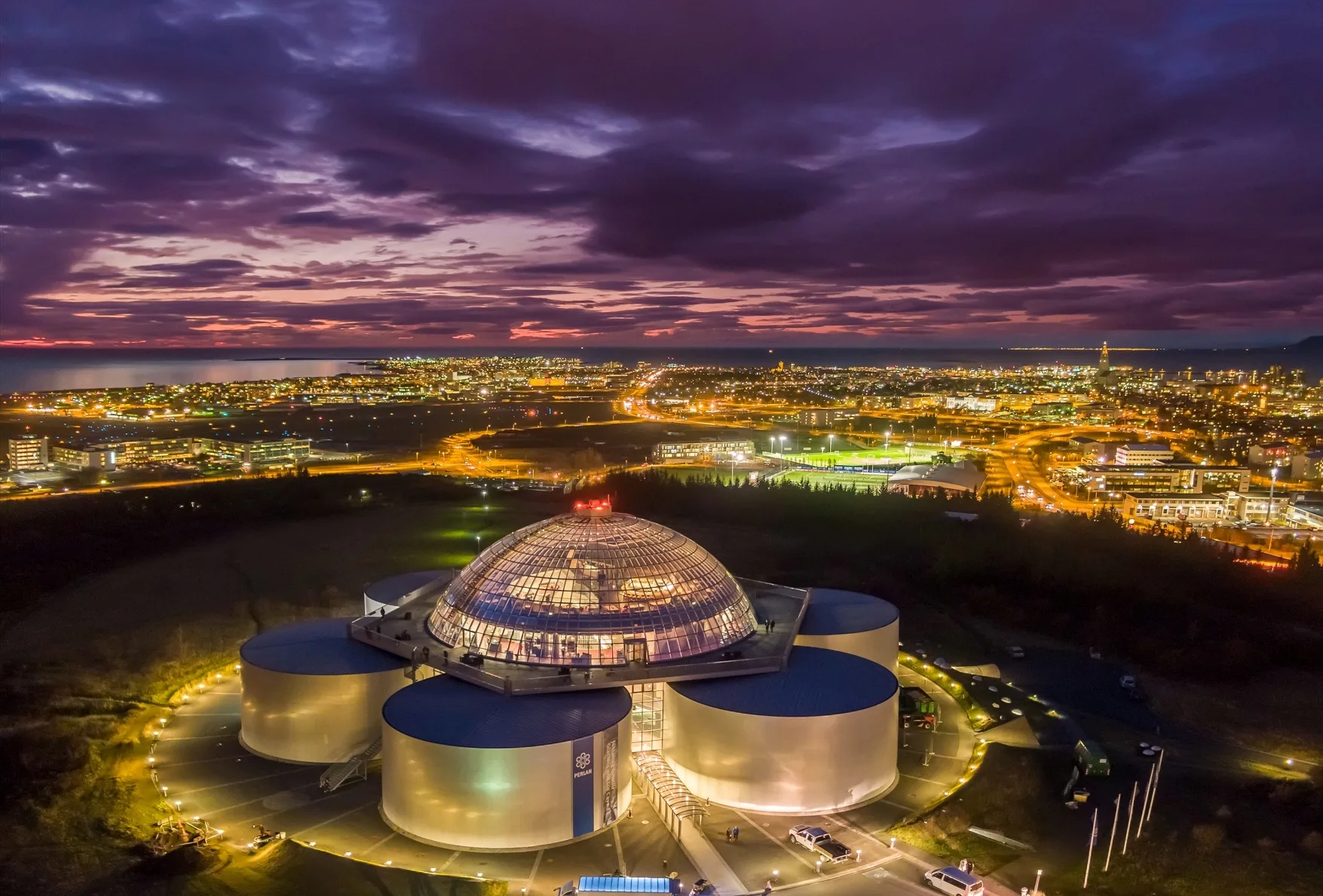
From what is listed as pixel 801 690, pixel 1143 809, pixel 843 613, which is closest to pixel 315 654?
pixel 801 690

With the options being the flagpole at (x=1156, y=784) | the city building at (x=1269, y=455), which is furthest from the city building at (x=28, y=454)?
the city building at (x=1269, y=455)

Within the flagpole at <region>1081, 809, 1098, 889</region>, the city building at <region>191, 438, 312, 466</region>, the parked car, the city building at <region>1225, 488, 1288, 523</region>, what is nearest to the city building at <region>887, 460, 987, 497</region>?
the city building at <region>1225, 488, 1288, 523</region>

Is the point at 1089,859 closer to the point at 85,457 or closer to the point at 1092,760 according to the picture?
the point at 1092,760

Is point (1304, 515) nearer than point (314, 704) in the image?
No

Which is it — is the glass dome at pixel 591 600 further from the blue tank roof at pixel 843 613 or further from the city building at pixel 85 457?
the city building at pixel 85 457

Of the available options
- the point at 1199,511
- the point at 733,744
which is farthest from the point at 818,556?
the point at 1199,511
